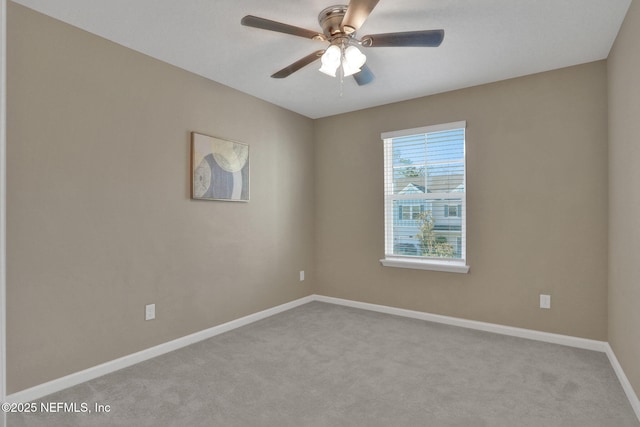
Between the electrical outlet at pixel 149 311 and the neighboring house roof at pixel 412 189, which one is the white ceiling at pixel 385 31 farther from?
the electrical outlet at pixel 149 311

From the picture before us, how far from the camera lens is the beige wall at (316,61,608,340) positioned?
9.49 ft

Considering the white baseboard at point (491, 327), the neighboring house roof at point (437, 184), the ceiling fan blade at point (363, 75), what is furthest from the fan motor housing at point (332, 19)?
the white baseboard at point (491, 327)

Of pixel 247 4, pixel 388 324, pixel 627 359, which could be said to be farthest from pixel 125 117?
pixel 627 359

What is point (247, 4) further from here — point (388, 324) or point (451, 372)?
point (388, 324)

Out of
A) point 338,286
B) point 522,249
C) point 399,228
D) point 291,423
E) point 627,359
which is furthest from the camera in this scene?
point 338,286

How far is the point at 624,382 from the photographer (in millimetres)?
2236

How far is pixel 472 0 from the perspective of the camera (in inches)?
81.2

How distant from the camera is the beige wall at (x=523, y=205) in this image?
2.89 meters

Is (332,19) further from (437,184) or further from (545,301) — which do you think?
(545,301)

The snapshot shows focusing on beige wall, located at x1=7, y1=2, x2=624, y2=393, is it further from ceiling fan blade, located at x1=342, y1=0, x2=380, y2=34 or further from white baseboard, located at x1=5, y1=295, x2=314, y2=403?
ceiling fan blade, located at x1=342, y1=0, x2=380, y2=34

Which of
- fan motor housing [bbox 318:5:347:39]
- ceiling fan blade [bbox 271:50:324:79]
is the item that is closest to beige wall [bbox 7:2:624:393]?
ceiling fan blade [bbox 271:50:324:79]

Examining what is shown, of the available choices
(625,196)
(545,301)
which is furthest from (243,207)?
(625,196)

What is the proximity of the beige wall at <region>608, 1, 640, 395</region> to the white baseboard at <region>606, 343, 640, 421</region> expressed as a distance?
0.14 feet

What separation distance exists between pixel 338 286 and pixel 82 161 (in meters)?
3.00
